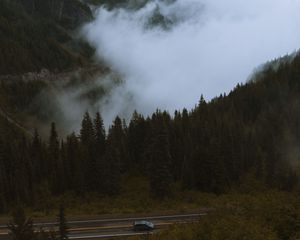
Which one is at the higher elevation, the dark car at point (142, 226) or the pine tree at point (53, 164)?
the pine tree at point (53, 164)

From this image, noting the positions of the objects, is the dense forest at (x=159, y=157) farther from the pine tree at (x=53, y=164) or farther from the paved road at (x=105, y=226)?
the paved road at (x=105, y=226)

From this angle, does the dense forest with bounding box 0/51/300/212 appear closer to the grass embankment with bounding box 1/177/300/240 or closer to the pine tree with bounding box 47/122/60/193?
the pine tree with bounding box 47/122/60/193

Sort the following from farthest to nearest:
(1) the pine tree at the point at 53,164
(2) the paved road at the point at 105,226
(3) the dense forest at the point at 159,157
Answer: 1. (1) the pine tree at the point at 53,164
2. (3) the dense forest at the point at 159,157
3. (2) the paved road at the point at 105,226

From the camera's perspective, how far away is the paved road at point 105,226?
2517 inches

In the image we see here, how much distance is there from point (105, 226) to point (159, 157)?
2457 cm

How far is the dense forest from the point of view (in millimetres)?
90250

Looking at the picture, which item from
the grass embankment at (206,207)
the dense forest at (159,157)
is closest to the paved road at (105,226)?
the grass embankment at (206,207)

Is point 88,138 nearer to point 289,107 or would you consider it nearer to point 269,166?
point 269,166

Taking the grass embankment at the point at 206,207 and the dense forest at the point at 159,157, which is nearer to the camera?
the grass embankment at the point at 206,207

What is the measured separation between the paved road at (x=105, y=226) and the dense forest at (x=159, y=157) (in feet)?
51.5

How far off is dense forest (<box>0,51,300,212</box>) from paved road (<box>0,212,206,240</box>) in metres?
15.7

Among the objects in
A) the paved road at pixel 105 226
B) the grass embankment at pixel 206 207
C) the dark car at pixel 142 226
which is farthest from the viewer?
the dark car at pixel 142 226

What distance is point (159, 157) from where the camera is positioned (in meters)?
89.2

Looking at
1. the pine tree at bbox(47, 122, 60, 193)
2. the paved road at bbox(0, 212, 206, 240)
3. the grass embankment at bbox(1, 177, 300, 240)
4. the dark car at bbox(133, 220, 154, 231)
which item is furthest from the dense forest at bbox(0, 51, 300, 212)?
the dark car at bbox(133, 220, 154, 231)
